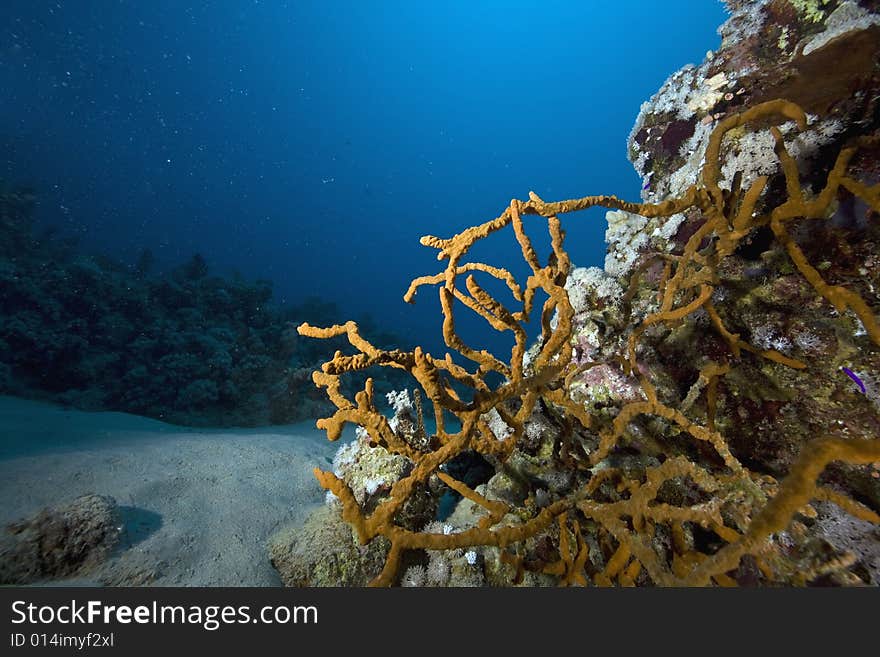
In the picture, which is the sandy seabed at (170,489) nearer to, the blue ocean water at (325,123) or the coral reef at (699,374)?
the coral reef at (699,374)

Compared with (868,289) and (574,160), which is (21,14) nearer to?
(868,289)

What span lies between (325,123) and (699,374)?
407 ft

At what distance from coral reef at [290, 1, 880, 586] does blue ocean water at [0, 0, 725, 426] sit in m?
5.01

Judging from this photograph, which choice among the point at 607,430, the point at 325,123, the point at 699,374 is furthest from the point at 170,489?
the point at 325,123

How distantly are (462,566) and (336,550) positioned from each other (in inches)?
33.0

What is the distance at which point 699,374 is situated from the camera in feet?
8.51

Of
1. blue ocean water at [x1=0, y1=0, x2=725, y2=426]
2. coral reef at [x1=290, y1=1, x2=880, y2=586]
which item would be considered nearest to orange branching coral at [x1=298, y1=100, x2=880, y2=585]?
coral reef at [x1=290, y1=1, x2=880, y2=586]

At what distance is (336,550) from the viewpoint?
248 centimetres

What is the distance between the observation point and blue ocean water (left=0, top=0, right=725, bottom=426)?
1587 inches

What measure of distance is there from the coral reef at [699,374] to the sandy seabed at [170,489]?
2.68 feet

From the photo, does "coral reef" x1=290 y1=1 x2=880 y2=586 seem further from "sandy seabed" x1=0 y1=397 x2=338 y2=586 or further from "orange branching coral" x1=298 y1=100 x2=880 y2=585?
"sandy seabed" x1=0 y1=397 x2=338 y2=586

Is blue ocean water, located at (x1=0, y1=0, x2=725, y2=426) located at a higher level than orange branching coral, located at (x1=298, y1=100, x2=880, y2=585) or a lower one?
higher

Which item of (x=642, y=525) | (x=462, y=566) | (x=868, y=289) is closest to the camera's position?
(x=642, y=525)

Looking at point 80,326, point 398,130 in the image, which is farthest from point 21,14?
point 398,130
